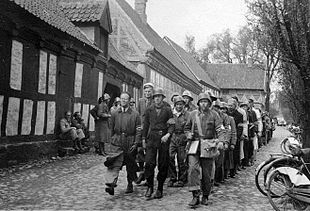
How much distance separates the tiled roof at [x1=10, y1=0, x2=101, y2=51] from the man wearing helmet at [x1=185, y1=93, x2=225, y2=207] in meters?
4.69

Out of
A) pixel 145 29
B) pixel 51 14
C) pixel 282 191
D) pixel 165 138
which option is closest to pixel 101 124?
pixel 51 14

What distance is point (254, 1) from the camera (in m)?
9.20

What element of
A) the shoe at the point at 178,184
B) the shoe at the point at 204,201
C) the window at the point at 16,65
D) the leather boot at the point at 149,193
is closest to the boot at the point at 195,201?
the shoe at the point at 204,201

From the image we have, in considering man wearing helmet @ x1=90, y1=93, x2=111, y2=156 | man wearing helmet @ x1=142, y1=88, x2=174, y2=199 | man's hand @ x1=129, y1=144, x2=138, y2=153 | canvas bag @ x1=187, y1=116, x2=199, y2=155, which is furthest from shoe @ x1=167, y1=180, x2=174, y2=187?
man wearing helmet @ x1=90, y1=93, x2=111, y2=156

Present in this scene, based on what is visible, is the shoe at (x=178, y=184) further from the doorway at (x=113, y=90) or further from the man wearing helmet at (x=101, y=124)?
the doorway at (x=113, y=90)

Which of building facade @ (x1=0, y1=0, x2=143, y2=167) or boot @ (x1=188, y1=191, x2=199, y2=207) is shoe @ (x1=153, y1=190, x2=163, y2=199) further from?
building facade @ (x1=0, y1=0, x2=143, y2=167)

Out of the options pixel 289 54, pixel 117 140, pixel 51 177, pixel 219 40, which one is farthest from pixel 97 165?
pixel 219 40

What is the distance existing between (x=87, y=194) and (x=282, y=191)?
10.3 feet

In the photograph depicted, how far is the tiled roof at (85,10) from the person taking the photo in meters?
14.7

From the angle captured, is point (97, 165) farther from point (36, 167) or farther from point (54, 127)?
point (54, 127)

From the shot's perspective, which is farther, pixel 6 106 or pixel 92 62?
pixel 92 62

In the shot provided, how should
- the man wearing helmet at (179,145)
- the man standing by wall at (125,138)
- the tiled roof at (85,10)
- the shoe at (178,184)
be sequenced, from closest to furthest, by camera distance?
the man standing by wall at (125,138) < the shoe at (178,184) < the man wearing helmet at (179,145) < the tiled roof at (85,10)

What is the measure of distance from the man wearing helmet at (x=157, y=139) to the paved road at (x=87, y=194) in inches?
12.8

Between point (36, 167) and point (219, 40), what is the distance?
55.3m
